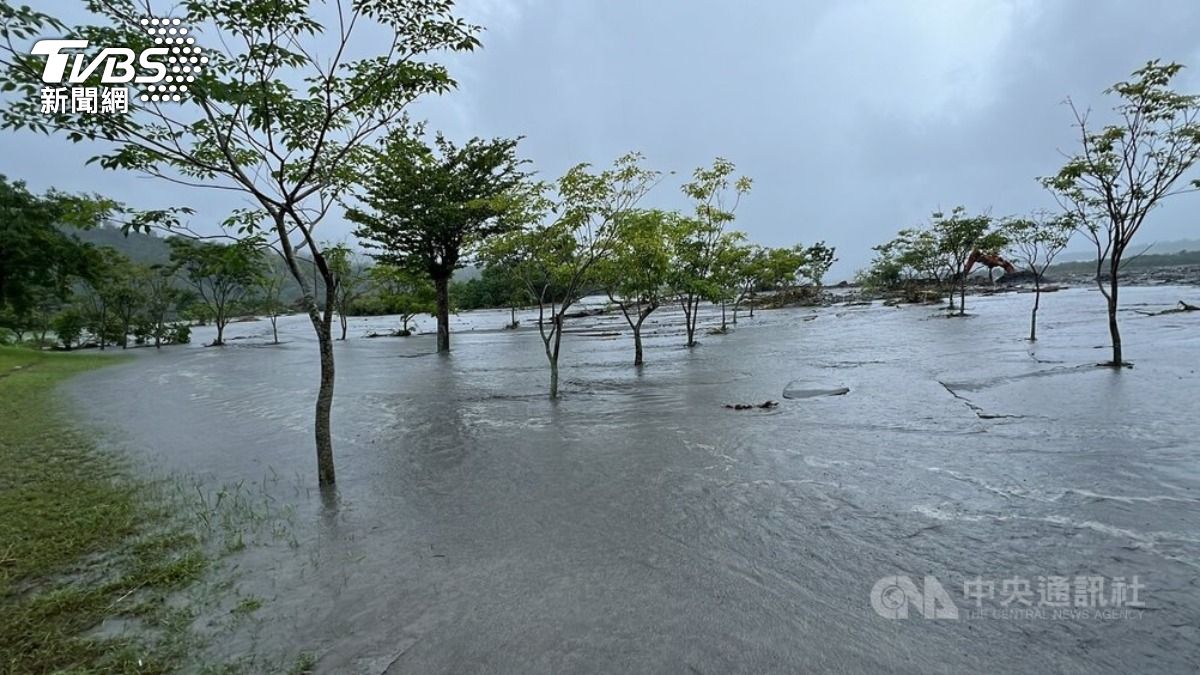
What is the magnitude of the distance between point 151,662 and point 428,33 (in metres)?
6.54

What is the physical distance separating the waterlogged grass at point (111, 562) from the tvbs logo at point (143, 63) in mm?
4404

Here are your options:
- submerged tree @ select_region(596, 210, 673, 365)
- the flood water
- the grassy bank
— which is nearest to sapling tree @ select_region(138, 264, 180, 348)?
the flood water

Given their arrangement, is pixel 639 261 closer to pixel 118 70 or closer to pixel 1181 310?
pixel 118 70

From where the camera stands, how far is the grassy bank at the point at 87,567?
350cm

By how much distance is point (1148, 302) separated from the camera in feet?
106

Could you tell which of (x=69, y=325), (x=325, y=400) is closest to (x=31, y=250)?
(x=325, y=400)

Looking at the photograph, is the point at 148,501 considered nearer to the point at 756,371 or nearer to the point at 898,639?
the point at 898,639

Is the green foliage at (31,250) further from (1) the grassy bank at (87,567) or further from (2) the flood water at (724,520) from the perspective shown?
(1) the grassy bank at (87,567)

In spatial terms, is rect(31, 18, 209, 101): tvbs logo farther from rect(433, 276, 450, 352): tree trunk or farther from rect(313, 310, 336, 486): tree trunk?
rect(433, 276, 450, 352): tree trunk

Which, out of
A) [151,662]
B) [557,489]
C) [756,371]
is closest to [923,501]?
[557,489]

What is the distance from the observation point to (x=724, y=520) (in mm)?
5652

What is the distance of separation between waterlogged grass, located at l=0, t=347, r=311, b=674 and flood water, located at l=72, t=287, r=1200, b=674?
15.2 inches

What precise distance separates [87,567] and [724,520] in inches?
239

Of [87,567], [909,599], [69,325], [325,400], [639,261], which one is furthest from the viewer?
[69,325]
